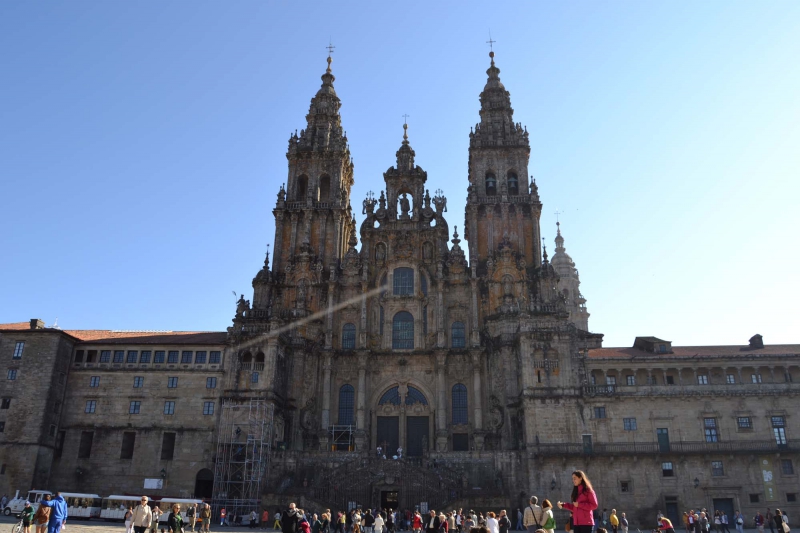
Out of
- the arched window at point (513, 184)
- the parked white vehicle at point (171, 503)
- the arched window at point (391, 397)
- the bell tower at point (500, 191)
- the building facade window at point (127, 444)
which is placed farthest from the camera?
the arched window at point (513, 184)

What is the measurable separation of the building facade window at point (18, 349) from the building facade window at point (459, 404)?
110ft

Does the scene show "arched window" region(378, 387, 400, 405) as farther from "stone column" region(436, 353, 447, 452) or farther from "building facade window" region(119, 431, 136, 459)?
"building facade window" region(119, 431, 136, 459)

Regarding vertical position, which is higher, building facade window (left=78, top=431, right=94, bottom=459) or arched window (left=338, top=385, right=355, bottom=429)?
arched window (left=338, top=385, right=355, bottom=429)

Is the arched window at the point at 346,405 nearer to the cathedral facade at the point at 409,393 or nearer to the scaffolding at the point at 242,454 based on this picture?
the cathedral facade at the point at 409,393

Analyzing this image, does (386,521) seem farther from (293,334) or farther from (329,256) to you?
(329,256)

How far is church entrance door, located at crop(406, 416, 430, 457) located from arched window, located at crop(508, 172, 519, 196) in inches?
883

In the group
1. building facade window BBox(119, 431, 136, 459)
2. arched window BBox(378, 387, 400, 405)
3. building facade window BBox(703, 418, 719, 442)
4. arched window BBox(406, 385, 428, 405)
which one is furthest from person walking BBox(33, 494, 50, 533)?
building facade window BBox(703, 418, 719, 442)

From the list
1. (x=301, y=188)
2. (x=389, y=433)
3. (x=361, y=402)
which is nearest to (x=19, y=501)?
(x=361, y=402)

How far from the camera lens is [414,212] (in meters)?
61.2

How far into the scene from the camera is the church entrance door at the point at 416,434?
54188 mm

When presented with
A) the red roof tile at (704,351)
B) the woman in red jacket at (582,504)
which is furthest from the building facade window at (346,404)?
the woman in red jacket at (582,504)

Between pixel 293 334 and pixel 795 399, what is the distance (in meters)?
38.3

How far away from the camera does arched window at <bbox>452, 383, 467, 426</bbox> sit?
54.6 meters

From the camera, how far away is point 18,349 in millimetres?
51406
